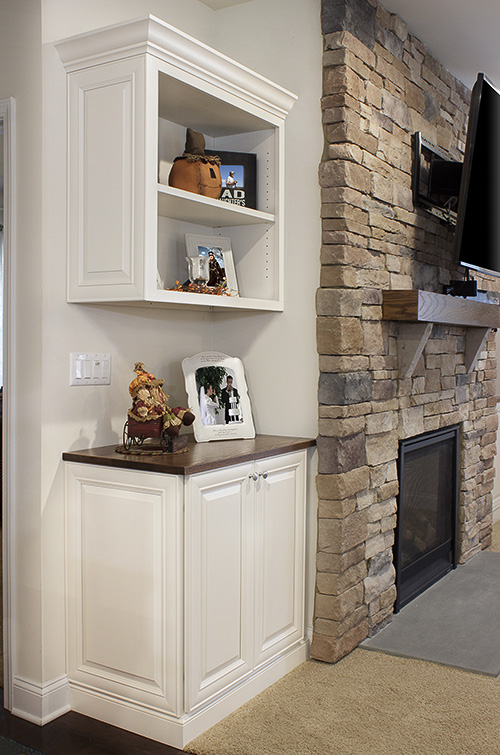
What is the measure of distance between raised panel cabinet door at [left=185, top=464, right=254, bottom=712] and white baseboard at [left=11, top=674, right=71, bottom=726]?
1.50 feet

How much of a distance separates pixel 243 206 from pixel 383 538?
1.45 metres

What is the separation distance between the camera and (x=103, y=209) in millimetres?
2182

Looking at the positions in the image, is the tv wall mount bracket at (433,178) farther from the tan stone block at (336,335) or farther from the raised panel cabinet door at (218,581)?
the raised panel cabinet door at (218,581)

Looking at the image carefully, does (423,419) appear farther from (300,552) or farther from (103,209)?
(103,209)

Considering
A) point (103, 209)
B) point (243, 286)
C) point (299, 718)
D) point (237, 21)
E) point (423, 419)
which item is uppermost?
point (237, 21)

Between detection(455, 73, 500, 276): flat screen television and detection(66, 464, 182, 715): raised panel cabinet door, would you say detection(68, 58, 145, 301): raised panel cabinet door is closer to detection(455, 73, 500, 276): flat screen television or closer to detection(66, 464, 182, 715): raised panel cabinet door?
detection(66, 464, 182, 715): raised panel cabinet door

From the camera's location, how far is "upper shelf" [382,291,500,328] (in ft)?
9.11

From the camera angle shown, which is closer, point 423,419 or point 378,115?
point 378,115

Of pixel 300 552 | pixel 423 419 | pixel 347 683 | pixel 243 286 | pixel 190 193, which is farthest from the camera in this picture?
pixel 423 419

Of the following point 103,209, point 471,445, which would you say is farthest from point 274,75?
point 471,445

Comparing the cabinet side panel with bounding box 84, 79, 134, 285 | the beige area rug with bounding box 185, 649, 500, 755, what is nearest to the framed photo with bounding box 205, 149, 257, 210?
the cabinet side panel with bounding box 84, 79, 134, 285

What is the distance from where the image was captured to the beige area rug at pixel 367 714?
2.08m

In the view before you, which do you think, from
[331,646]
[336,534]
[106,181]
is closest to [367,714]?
[331,646]

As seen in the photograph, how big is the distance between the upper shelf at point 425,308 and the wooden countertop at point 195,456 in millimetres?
644
